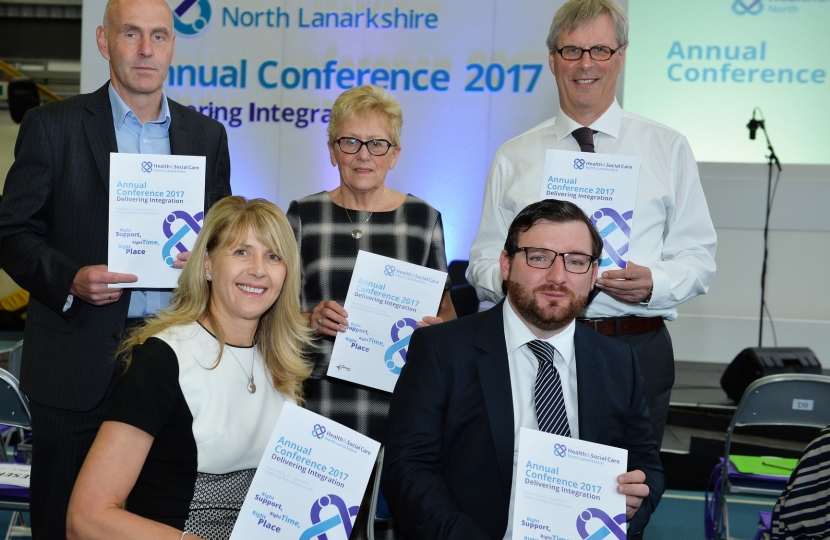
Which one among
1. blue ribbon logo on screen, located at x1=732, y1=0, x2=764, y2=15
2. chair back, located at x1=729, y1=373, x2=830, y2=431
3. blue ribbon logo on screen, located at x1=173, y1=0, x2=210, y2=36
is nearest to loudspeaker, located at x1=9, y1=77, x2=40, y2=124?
blue ribbon logo on screen, located at x1=173, y1=0, x2=210, y2=36

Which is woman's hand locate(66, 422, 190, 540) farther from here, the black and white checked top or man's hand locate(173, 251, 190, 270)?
the black and white checked top

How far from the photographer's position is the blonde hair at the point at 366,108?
3.07m

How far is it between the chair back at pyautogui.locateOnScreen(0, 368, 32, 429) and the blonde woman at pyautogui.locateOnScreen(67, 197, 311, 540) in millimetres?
1568

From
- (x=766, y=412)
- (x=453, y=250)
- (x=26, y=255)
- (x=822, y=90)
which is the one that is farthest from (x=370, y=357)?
(x=822, y=90)

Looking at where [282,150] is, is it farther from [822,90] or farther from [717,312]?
[822,90]

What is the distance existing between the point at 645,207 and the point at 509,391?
100cm

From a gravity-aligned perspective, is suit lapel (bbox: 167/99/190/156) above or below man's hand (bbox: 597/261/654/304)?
above

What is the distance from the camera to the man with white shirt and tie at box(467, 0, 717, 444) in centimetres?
286

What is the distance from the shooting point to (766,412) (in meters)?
4.12

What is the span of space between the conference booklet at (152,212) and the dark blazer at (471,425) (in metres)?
0.79

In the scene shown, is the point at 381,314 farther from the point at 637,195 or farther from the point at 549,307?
the point at 637,195

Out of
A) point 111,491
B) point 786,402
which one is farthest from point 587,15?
point 786,402

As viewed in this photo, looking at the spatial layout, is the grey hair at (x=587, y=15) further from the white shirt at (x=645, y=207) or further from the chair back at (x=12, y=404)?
the chair back at (x=12, y=404)

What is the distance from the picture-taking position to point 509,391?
7.38 feet
